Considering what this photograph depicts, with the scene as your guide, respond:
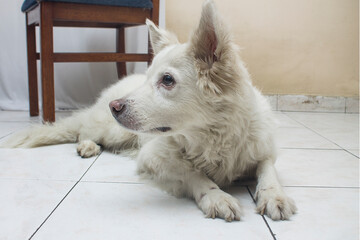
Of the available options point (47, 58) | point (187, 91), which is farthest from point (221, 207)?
point (47, 58)

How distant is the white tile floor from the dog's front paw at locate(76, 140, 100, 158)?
5cm

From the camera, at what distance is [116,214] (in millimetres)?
1263

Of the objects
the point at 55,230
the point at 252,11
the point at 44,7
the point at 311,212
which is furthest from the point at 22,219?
the point at 252,11

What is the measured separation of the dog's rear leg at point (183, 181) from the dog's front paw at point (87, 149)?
0.48 m

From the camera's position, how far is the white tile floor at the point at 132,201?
1.13 meters

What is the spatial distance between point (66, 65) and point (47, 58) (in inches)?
55.8

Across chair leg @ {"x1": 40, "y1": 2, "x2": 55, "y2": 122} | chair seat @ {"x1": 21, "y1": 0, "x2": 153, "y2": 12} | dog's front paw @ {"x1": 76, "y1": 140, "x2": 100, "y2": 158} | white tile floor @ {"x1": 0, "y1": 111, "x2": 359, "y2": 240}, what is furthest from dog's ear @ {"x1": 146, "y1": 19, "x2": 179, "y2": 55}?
chair leg @ {"x1": 40, "y1": 2, "x2": 55, "y2": 122}

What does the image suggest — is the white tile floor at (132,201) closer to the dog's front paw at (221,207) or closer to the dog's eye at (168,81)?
the dog's front paw at (221,207)

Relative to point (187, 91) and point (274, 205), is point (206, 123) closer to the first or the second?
A: point (187, 91)

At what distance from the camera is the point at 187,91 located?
1.32 m

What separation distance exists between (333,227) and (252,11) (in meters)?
3.09

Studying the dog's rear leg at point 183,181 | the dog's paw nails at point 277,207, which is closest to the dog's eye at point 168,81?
the dog's rear leg at point 183,181

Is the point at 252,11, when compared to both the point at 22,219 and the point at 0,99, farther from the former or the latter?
the point at 22,219

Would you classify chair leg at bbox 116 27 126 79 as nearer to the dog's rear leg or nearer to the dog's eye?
the dog's rear leg
